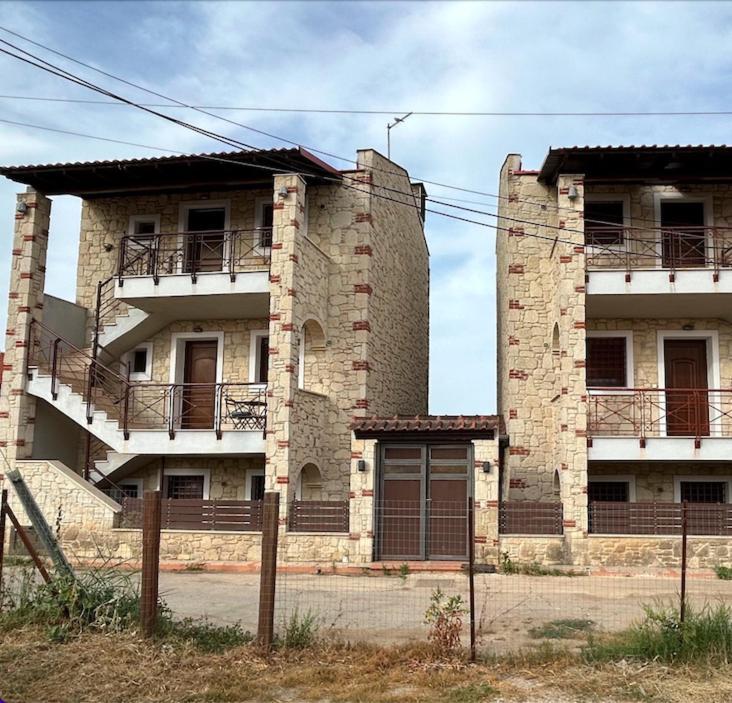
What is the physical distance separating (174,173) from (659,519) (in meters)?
12.3

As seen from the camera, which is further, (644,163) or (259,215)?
(259,215)

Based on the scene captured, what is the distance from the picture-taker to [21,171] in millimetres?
18172

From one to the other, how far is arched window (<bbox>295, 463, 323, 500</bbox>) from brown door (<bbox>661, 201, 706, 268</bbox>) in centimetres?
895

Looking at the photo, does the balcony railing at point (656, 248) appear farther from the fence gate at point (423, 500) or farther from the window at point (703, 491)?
the fence gate at point (423, 500)

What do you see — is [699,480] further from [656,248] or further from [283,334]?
[283,334]

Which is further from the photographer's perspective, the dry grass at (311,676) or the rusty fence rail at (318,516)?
the rusty fence rail at (318,516)

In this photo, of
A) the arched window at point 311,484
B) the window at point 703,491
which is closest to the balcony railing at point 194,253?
the arched window at point 311,484

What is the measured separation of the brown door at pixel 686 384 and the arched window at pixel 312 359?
7584mm

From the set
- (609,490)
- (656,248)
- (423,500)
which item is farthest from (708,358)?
(423,500)

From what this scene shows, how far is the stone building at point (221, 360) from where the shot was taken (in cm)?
1661

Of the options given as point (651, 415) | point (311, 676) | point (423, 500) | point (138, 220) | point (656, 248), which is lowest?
point (311, 676)

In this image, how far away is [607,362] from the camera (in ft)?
62.0

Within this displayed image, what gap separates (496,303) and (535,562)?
9.92 m

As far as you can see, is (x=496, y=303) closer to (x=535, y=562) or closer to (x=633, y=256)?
(x=633, y=256)
